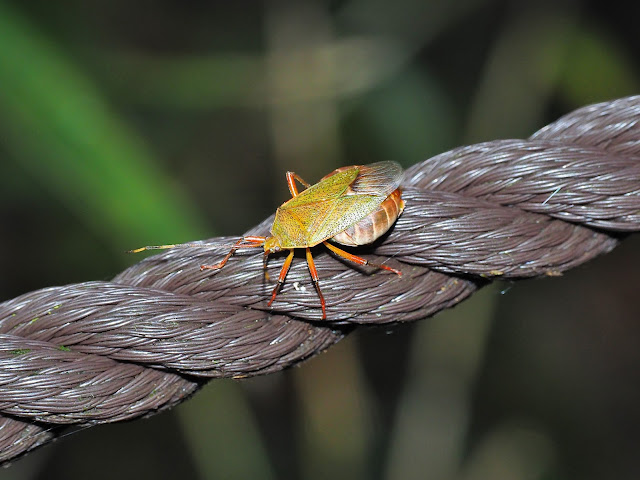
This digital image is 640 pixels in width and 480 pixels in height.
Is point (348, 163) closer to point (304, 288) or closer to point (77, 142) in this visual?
point (77, 142)

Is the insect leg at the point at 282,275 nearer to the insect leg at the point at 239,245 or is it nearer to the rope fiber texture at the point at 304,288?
the rope fiber texture at the point at 304,288

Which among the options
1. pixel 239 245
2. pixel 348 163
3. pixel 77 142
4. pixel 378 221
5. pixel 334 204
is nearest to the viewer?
pixel 378 221

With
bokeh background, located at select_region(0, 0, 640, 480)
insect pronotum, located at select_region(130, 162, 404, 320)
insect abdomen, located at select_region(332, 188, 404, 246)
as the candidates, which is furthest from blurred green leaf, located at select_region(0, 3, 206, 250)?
insect abdomen, located at select_region(332, 188, 404, 246)

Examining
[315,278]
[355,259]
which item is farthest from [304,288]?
[355,259]

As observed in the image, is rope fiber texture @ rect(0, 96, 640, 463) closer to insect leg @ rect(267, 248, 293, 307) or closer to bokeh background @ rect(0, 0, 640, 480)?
insect leg @ rect(267, 248, 293, 307)

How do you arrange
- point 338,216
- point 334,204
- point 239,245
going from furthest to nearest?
point 334,204
point 338,216
point 239,245

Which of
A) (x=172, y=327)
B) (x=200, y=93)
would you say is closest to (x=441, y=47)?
(x=200, y=93)
